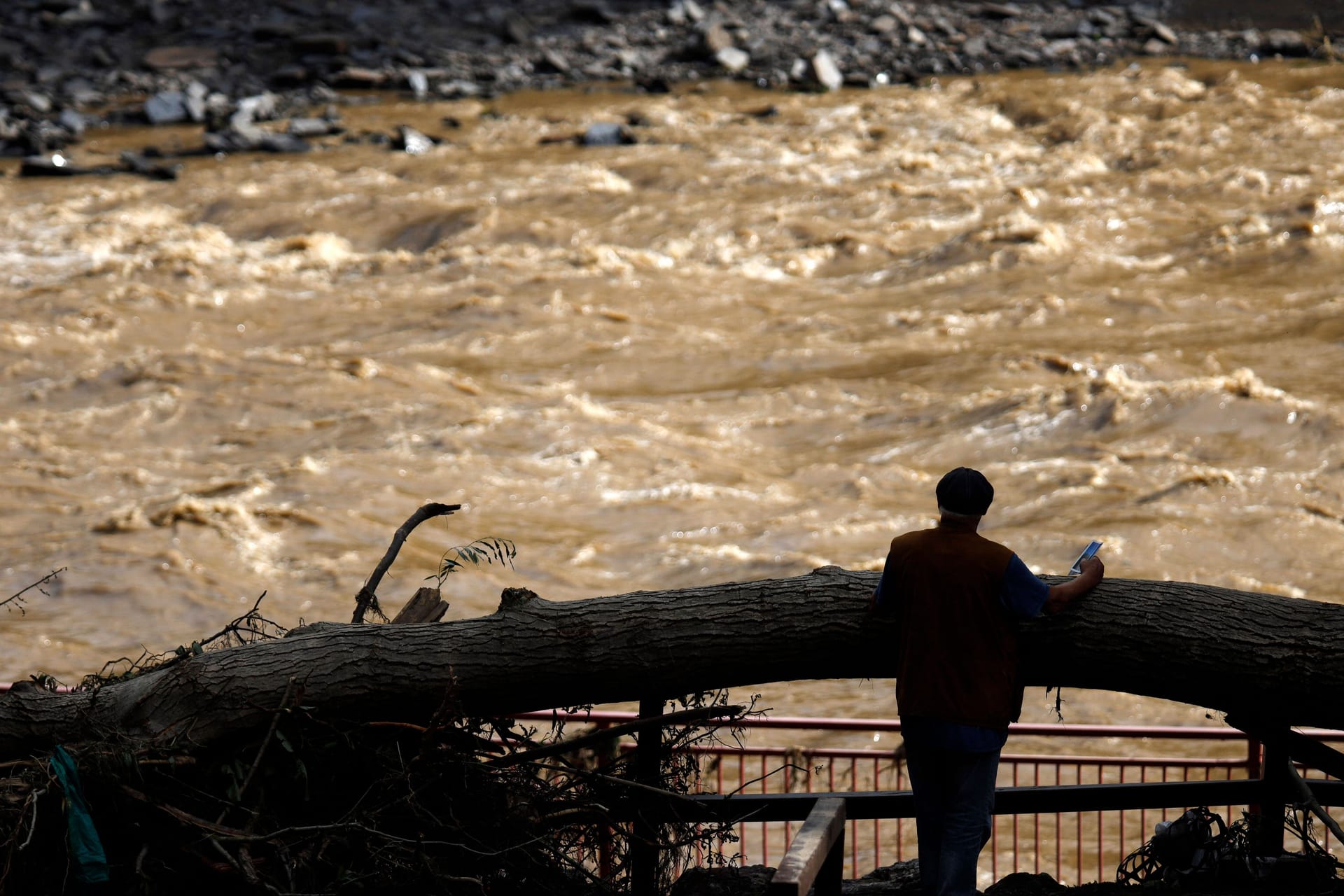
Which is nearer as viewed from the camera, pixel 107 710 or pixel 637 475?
pixel 107 710

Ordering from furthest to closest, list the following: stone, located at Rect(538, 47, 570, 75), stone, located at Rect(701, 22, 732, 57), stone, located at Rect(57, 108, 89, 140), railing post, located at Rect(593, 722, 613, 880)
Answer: stone, located at Rect(538, 47, 570, 75) → stone, located at Rect(701, 22, 732, 57) → stone, located at Rect(57, 108, 89, 140) → railing post, located at Rect(593, 722, 613, 880)

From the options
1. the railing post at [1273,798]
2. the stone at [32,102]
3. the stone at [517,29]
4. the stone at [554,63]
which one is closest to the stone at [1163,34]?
the stone at [554,63]

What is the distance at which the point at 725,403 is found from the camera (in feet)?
50.4

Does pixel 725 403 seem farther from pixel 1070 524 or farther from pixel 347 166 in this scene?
pixel 347 166

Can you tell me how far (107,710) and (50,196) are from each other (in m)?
19.0

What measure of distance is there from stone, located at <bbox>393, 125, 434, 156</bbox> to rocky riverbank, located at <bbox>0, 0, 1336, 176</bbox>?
175cm

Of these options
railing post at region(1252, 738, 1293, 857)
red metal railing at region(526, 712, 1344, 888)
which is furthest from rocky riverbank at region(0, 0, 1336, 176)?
railing post at region(1252, 738, 1293, 857)

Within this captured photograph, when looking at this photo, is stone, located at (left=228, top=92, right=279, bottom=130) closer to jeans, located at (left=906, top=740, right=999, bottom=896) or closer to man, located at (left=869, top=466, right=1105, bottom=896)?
man, located at (left=869, top=466, right=1105, bottom=896)

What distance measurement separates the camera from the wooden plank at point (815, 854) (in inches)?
170

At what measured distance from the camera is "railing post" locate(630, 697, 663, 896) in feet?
17.7

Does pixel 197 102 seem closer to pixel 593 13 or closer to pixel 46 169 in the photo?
pixel 46 169

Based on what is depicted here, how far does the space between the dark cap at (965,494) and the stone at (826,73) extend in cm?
2279

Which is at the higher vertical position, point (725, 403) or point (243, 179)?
point (243, 179)

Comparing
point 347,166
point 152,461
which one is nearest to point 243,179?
point 347,166
